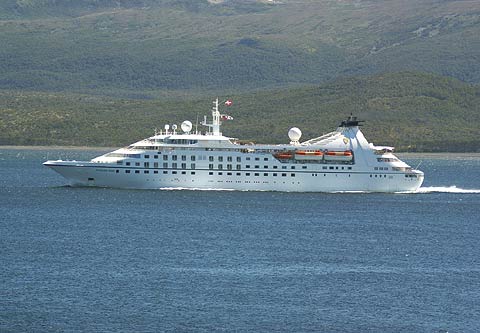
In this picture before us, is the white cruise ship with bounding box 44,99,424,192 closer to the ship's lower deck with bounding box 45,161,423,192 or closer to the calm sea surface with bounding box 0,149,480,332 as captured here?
the ship's lower deck with bounding box 45,161,423,192

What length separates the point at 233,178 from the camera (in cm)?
8506

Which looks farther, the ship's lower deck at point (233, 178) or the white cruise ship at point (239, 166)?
the ship's lower deck at point (233, 178)

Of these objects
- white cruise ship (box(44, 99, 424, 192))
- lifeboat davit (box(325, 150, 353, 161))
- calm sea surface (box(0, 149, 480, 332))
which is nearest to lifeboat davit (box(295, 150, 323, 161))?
white cruise ship (box(44, 99, 424, 192))

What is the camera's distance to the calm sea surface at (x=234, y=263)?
A: 4241 centimetres

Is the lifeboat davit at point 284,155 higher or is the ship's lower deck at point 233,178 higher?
the lifeboat davit at point 284,155

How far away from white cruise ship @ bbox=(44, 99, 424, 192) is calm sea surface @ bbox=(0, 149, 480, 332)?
1699mm

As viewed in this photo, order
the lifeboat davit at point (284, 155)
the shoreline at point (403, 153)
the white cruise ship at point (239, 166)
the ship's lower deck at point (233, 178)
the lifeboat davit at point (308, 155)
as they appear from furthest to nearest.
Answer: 1. the shoreline at point (403, 153)
2. the lifeboat davit at point (308, 155)
3. the lifeboat davit at point (284, 155)
4. the ship's lower deck at point (233, 178)
5. the white cruise ship at point (239, 166)

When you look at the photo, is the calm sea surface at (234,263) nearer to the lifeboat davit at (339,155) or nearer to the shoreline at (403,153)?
the lifeboat davit at (339,155)

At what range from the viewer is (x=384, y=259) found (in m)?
55.6

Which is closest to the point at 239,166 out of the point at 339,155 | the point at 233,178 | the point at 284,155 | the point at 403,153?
the point at 233,178

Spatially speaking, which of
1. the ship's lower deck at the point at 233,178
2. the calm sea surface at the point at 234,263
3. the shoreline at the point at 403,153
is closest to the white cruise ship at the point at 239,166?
the ship's lower deck at the point at 233,178

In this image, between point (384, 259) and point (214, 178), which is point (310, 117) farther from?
point (384, 259)

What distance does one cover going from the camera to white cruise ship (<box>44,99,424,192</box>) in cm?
8438

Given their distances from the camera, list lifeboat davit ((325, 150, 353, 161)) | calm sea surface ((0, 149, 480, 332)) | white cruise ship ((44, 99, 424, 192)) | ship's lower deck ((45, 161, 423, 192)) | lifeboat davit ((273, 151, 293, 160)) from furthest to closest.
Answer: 1. lifeboat davit ((325, 150, 353, 161))
2. lifeboat davit ((273, 151, 293, 160))
3. ship's lower deck ((45, 161, 423, 192))
4. white cruise ship ((44, 99, 424, 192))
5. calm sea surface ((0, 149, 480, 332))
